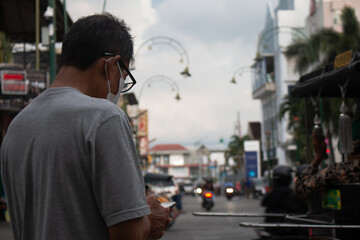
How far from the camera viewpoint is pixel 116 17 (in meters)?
2.42

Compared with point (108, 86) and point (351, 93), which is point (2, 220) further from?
point (108, 86)

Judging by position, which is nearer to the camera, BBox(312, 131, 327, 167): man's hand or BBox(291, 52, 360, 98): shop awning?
BBox(291, 52, 360, 98): shop awning

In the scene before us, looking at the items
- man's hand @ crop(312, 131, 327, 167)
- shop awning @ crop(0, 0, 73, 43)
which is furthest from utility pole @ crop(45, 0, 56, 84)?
man's hand @ crop(312, 131, 327, 167)

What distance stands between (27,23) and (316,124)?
27.8m

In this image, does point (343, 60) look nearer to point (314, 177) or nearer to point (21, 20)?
point (314, 177)

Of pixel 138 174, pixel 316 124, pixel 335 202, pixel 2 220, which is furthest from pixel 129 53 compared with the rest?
pixel 2 220

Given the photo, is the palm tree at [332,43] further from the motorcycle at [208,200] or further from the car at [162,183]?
the car at [162,183]

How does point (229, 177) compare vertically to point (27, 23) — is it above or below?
below

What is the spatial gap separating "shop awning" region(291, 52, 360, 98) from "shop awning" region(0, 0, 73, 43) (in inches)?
902

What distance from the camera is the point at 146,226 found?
2076 mm

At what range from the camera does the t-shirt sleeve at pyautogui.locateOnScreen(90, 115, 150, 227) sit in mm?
1961

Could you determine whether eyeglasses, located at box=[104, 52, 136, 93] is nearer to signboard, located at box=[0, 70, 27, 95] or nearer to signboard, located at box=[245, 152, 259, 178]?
signboard, located at box=[0, 70, 27, 95]

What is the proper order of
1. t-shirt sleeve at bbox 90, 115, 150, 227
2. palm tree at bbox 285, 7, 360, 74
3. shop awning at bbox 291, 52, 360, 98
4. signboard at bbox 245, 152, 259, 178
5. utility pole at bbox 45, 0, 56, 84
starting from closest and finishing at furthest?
t-shirt sleeve at bbox 90, 115, 150, 227
shop awning at bbox 291, 52, 360, 98
utility pole at bbox 45, 0, 56, 84
palm tree at bbox 285, 7, 360, 74
signboard at bbox 245, 152, 259, 178

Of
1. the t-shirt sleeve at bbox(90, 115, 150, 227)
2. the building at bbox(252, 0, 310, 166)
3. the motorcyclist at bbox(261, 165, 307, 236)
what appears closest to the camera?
the t-shirt sleeve at bbox(90, 115, 150, 227)
